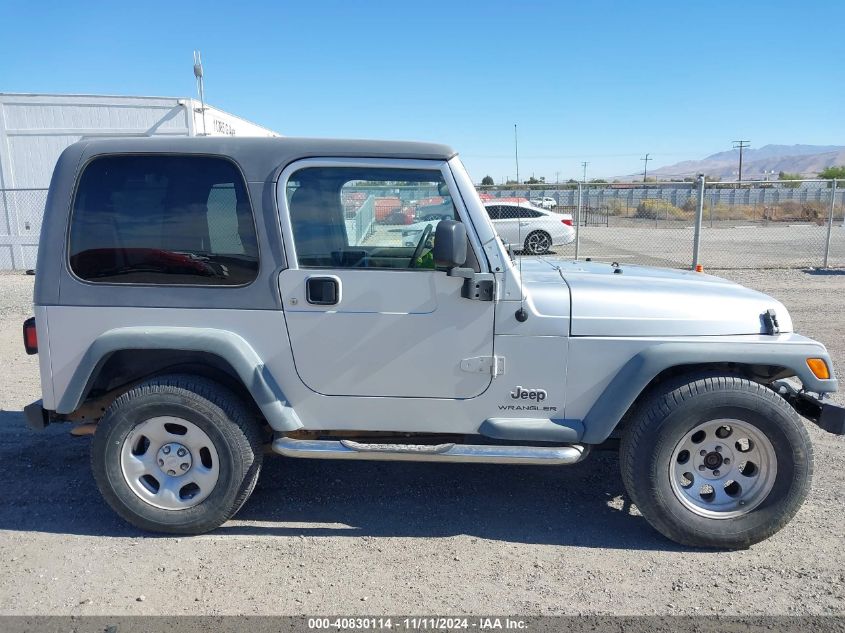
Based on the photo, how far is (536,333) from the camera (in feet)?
11.2

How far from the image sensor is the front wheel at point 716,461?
11.0ft

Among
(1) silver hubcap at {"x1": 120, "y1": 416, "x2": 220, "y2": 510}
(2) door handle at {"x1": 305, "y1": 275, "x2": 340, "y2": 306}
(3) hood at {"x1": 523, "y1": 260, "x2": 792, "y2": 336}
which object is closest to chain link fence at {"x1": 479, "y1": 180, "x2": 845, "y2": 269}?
(3) hood at {"x1": 523, "y1": 260, "x2": 792, "y2": 336}

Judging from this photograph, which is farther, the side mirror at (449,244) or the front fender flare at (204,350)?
the front fender flare at (204,350)

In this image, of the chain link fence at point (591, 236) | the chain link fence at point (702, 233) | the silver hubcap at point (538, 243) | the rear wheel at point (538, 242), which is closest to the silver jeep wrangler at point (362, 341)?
the chain link fence at point (591, 236)

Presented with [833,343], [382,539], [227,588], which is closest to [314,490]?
[382,539]

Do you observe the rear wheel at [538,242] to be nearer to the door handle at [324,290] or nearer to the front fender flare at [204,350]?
the door handle at [324,290]

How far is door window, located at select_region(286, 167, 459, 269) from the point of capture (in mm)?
3451

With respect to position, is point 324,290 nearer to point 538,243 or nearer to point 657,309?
point 657,309

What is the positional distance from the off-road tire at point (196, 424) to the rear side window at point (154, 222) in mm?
611

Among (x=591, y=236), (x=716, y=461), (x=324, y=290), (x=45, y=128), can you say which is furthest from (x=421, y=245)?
(x=591, y=236)

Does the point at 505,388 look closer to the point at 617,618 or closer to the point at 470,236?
the point at 470,236

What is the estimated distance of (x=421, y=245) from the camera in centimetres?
360

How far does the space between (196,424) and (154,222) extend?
3.68 feet

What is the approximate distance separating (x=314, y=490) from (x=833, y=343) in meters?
6.42
